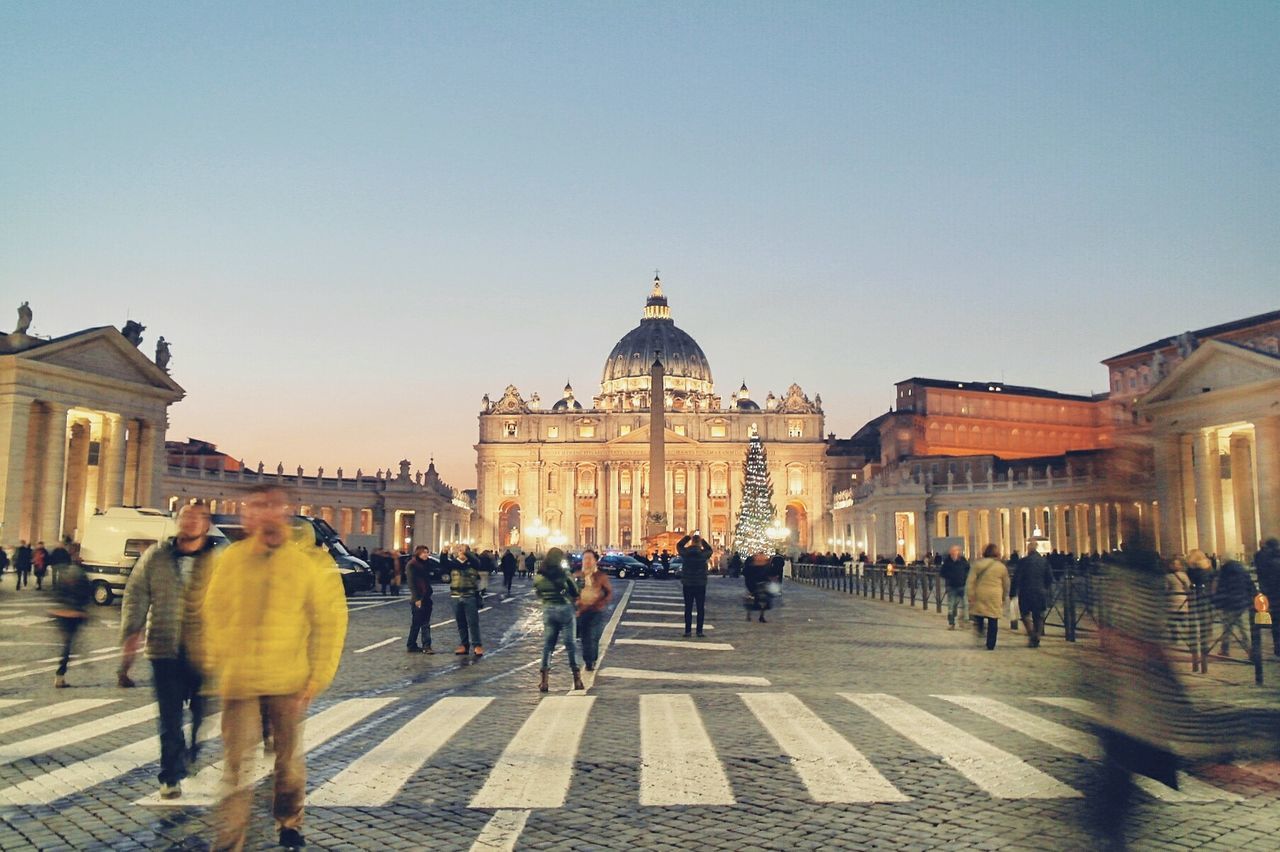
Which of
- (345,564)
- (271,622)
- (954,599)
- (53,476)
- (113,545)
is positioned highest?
(53,476)

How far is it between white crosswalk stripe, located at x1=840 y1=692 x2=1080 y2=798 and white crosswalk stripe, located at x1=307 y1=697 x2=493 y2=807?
13.4 feet

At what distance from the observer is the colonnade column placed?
46216mm

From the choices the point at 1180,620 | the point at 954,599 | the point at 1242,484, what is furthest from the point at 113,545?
the point at 1242,484

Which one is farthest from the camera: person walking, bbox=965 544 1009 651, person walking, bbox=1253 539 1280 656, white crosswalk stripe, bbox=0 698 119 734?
person walking, bbox=965 544 1009 651

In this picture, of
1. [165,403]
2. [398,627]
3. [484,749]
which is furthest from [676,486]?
[484,749]

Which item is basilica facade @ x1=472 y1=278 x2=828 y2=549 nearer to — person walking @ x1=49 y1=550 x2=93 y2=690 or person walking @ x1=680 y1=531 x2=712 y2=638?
person walking @ x1=680 y1=531 x2=712 y2=638

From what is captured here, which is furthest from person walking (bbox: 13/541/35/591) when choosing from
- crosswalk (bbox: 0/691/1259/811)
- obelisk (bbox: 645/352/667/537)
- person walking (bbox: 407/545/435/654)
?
obelisk (bbox: 645/352/667/537)

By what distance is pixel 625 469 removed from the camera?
142 meters

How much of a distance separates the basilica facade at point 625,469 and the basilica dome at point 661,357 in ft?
37.6

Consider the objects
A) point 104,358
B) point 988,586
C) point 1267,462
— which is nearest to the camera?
point 988,586

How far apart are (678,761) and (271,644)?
3904mm

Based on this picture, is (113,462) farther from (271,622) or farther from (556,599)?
(271,622)

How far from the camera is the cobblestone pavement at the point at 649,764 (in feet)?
21.6

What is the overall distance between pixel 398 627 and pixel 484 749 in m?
14.5
